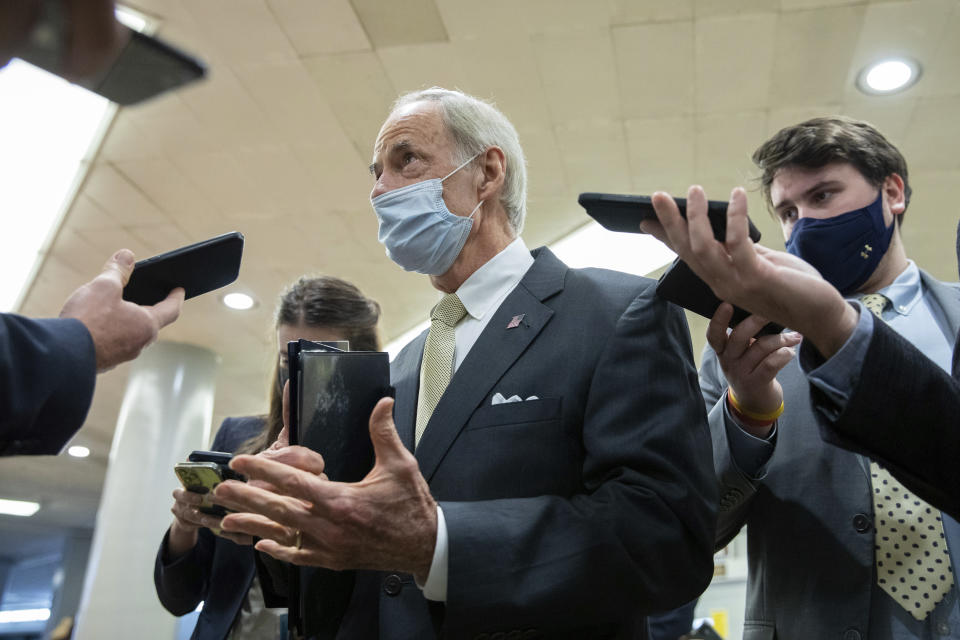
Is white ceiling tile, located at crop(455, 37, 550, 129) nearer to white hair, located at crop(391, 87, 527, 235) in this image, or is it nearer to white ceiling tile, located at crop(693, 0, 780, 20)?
white ceiling tile, located at crop(693, 0, 780, 20)

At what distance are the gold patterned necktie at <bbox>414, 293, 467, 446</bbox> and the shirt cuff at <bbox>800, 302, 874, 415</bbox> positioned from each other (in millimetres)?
728

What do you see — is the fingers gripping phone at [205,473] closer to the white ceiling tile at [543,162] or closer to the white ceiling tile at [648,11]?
the white ceiling tile at [648,11]

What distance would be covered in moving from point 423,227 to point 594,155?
367 cm

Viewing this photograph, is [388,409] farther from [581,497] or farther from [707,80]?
[707,80]

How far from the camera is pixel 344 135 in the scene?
5184 millimetres

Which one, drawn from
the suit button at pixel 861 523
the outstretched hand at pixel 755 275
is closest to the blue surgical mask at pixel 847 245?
the suit button at pixel 861 523

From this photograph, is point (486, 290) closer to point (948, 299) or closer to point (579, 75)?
point (948, 299)

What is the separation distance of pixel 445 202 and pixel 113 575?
268 inches

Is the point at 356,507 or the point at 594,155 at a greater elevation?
the point at 594,155

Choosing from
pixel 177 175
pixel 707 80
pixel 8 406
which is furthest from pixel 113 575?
pixel 8 406

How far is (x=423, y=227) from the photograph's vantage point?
1.89 meters

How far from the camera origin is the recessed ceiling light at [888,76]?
4379 millimetres

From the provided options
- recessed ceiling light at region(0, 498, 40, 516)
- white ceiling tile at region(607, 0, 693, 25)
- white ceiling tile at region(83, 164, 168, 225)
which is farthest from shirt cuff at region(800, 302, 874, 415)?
recessed ceiling light at region(0, 498, 40, 516)

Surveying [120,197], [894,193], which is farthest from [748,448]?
[120,197]
